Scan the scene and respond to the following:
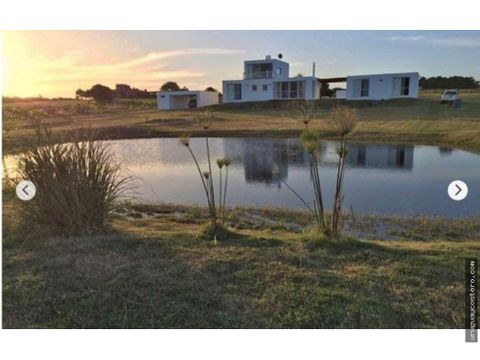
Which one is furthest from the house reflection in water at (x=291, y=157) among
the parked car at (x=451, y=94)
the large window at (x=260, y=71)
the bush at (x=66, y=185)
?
the large window at (x=260, y=71)

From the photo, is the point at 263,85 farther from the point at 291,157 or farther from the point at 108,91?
the point at 108,91

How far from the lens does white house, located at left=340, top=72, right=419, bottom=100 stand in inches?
768

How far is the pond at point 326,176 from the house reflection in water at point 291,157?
0.02 meters

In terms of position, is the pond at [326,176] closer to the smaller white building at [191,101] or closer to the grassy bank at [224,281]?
the grassy bank at [224,281]

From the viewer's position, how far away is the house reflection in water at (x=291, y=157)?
8062mm

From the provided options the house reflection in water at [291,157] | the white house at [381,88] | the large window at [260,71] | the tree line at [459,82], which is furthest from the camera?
the large window at [260,71]

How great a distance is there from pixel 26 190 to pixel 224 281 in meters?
2.07

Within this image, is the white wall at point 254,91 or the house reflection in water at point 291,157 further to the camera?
the white wall at point 254,91

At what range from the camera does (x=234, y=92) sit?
23.2 m

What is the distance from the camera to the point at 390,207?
5.53 meters

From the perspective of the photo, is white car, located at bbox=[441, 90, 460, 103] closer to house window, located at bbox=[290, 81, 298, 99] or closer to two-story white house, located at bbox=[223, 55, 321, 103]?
two-story white house, located at bbox=[223, 55, 321, 103]

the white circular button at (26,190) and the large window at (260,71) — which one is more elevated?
the large window at (260,71)

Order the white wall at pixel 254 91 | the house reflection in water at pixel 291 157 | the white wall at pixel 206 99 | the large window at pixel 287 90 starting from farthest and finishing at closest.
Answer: the white wall at pixel 206 99 → the white wall at pixel 254 91 → the large window at pixel 287 90 → the house reflection in water at pixel 291 157

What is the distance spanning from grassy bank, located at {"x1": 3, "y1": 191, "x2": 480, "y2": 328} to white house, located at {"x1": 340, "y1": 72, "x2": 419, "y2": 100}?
57.2 ft
